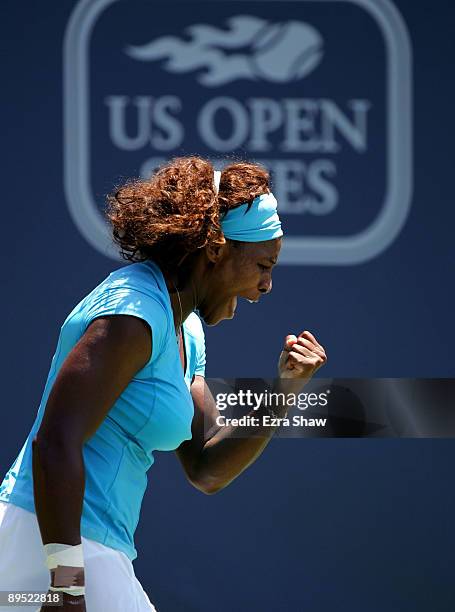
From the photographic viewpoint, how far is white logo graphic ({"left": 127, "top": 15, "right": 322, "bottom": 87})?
14.1ft

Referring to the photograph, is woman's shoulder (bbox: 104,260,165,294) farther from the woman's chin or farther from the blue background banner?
the blue background banner

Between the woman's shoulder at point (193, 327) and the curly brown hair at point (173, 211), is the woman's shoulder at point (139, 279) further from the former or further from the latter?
the woman's shoulder at point (193, 327)

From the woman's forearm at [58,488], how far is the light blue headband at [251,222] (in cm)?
56

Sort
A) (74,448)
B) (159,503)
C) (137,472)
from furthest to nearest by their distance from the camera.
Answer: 1. (159,503)
2. (137,472)
3. (74,448)

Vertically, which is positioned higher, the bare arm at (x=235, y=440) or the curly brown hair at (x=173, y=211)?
the curly brown hair at (x=173, y=211)

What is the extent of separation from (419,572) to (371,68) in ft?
5.93

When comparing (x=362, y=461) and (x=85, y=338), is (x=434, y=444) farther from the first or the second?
(x=85, y=338)

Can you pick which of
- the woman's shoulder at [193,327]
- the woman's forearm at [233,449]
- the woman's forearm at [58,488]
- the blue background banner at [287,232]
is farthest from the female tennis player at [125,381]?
the blue background banner at [287,232]

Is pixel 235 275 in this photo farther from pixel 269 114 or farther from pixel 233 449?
pixel 269 114

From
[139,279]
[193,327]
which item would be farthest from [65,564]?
[193,327]

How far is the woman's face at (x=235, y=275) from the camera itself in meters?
2.23

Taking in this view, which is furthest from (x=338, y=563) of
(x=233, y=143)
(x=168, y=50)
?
(x=168, y=50)

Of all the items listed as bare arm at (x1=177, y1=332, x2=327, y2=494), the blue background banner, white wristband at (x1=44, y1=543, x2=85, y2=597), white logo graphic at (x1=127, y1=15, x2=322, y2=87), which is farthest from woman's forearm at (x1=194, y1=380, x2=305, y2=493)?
white logo graphic at (x1=127, y1=15, x2=322, y2=87)

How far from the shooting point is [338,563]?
4.32 meters
